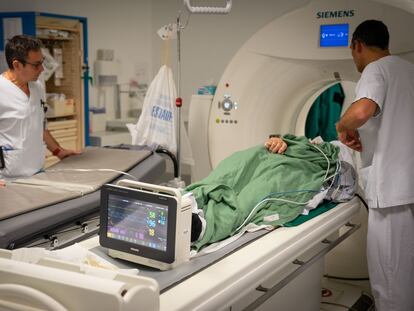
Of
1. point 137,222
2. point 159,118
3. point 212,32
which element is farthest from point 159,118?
point 137,222

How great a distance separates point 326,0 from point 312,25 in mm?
143

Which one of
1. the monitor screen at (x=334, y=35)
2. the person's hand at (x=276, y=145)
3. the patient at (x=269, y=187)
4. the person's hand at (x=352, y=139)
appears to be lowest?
the patient at (x=269, y=187)

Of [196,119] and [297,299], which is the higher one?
[196,119]

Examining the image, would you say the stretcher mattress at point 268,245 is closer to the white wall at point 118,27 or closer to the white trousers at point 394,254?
the white trousers at point 394,254

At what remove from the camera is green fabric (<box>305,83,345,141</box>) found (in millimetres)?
3535

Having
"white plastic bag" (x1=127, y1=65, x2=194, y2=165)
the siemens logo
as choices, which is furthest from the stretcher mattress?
"white plastic bag" (x1=127, y1=65, x2=194, y2=165)

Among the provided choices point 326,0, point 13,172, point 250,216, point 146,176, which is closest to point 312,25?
point 326,0

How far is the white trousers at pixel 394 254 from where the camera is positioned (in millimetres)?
2242

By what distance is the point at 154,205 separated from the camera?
1447 millimetres

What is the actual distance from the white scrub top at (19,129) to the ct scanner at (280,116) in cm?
94

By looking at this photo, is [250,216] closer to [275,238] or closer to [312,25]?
[275,238]

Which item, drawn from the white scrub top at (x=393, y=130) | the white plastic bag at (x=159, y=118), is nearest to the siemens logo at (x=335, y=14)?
the white scrub top at (x=393, y=130)

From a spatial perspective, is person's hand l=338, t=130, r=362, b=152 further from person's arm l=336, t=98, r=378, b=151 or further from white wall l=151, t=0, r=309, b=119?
white wall l=151, t=0, r=309, b=119

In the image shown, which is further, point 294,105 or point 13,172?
point 294,105
